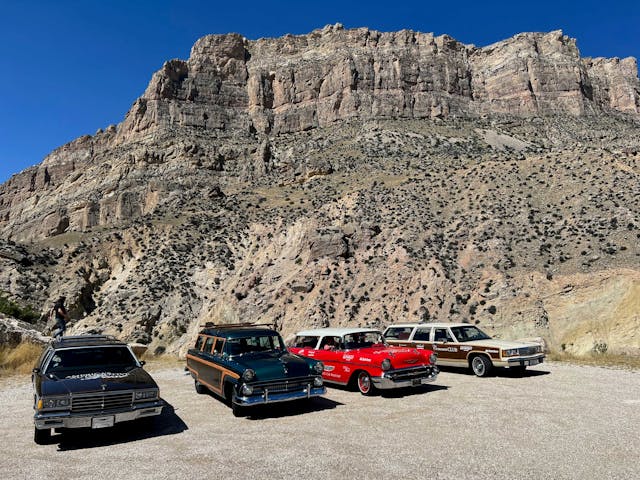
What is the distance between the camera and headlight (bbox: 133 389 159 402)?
8070 millimetres

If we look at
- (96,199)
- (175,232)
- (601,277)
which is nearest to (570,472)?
(601,277)

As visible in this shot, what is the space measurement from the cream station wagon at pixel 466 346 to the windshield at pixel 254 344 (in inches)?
229

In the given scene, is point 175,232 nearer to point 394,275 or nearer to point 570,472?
point 394,275

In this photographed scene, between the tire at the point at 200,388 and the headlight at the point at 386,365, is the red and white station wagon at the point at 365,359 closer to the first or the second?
the headlight at the point at 386,365

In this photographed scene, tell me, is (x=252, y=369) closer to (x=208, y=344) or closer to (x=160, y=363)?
(x=208, y=344)

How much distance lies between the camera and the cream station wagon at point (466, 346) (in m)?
13.6

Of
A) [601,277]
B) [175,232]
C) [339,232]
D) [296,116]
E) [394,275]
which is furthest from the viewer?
[296,116]

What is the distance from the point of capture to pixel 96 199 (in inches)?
2638

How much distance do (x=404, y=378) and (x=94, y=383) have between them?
23.1 feet

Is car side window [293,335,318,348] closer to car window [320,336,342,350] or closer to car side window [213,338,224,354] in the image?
car window [320,336,342,350]

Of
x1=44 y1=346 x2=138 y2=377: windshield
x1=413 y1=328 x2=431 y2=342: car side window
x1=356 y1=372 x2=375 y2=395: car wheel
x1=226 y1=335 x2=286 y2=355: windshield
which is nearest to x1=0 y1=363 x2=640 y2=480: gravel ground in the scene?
x1=356 y1=372 x2=375 y2=395: car wheel

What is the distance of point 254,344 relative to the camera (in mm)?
11203

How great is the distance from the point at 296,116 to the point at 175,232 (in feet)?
149

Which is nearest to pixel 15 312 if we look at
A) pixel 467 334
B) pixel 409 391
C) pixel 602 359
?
pixel 409 391
